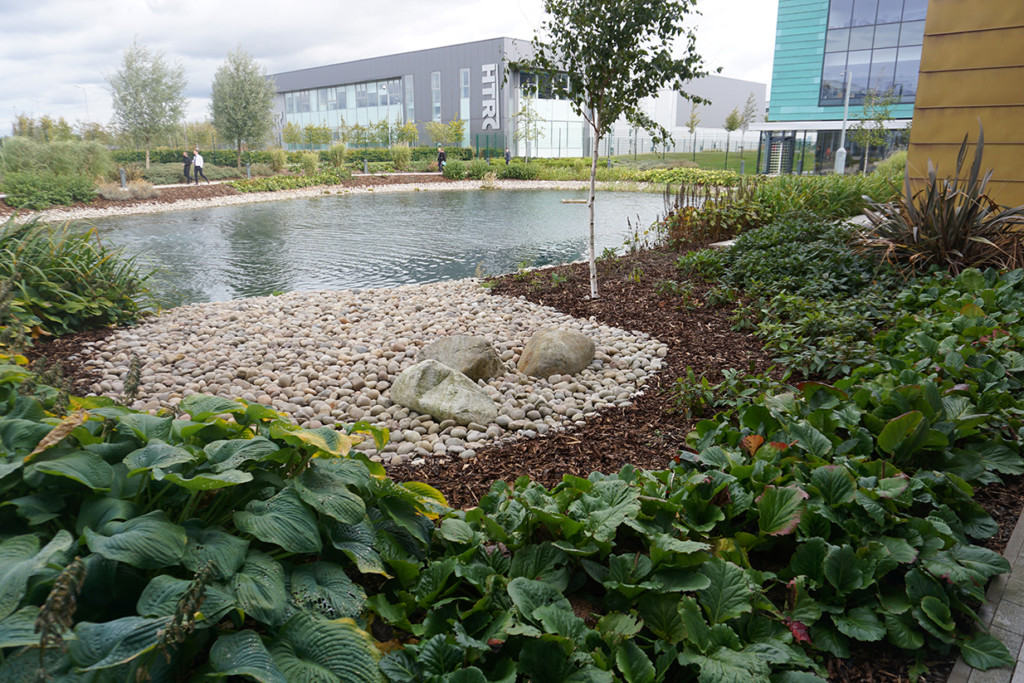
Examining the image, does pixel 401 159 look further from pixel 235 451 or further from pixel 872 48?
pixel 235 451

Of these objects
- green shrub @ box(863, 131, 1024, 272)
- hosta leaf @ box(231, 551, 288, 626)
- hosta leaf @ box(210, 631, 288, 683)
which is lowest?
hosta leaf @ box(210, 631, 288, 683)

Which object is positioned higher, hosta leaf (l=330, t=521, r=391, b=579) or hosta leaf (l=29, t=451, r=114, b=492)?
hosta leaf (l=29, t=451, r=114, b=492)

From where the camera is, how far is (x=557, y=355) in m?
4.43

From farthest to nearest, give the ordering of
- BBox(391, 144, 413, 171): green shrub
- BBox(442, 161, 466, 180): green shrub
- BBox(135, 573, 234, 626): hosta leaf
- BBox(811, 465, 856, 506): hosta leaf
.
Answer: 1. BBox(391, 144, 413, 171): green shrub
2. BBox(442, 161, 466, 180): green shrub
3. BBox(811, 465, 856, 506): hosta leaf
4. BBox(135, 573, 234, 626): hosta leaf

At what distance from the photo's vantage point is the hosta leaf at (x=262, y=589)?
1296 millimetres

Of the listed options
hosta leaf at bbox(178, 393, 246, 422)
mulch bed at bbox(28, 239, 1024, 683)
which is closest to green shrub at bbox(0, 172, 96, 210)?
mulch bed at bbox(28, 239, 1024, 683)

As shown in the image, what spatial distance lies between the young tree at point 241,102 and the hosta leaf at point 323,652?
30.9 m

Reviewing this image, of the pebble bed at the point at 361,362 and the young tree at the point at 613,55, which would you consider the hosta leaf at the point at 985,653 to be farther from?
the young tree at the point at 613,55

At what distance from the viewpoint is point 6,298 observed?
92.5 inches

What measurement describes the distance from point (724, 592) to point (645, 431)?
5.73 feet

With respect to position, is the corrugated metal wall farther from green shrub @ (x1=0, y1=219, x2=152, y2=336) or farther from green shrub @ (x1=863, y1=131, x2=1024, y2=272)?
green shrub @ (x1=0, y1=219, x2=152, y2=336)

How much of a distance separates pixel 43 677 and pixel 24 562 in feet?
0.94

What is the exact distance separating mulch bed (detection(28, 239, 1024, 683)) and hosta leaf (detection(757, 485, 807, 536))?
1.25 feet

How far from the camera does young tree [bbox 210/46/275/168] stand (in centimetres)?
2902
